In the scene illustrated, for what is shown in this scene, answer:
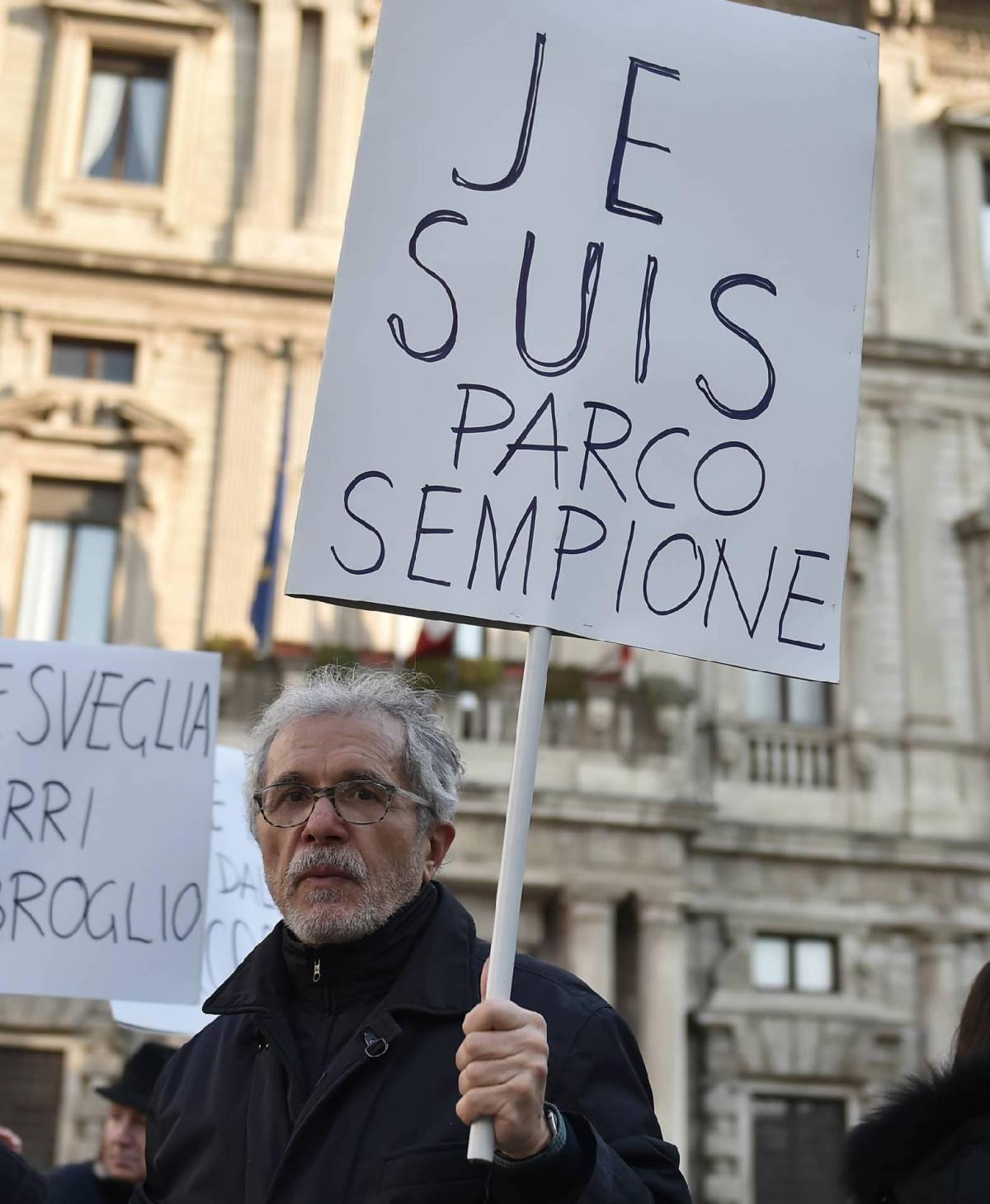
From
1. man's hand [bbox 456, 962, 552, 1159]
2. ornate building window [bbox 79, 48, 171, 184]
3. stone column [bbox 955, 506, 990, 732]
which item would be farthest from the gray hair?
ornate building window [bbox 79, 48, 171, 184]

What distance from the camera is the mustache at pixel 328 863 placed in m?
2.57

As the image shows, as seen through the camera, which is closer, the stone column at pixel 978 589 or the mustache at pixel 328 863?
the mustache at pixel 328 863

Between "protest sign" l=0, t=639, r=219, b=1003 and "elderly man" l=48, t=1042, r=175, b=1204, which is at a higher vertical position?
"protest sign" l=0, t=639, r=219, b=1003

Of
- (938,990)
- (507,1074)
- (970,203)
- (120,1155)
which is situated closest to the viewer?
(507,1074)

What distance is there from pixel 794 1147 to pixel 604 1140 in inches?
526

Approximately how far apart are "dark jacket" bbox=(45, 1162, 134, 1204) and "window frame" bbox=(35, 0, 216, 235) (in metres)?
12.0

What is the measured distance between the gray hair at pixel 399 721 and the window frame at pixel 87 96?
1434cm

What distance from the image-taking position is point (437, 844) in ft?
9.14

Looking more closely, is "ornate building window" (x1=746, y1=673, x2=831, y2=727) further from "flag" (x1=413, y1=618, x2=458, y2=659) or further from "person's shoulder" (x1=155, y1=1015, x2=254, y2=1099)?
"person's shoulder" (x1=155, y1=1015, x2=254, y2=1099)

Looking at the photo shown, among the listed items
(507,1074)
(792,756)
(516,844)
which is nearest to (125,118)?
(792,756)

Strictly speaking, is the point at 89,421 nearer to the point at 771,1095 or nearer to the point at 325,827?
the point at 771,1095

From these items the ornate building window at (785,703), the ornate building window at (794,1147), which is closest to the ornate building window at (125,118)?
the ornate building window at (785,703)

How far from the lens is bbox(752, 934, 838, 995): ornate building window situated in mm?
15203

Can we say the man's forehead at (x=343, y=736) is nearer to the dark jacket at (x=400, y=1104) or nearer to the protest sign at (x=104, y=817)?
the dark jacket at (x=400, y=1104)
